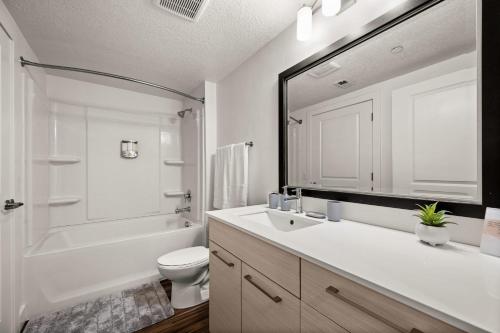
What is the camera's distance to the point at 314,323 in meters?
0.64

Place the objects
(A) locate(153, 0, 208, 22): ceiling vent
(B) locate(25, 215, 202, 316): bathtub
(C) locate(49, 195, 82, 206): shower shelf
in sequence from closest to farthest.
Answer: (A) locate(153, 0, 208, 22): ceiling vent < (B) locate(25, 215, 202, 316): bathtub < (C) locate(49, 195, 82, 206): shower shelf

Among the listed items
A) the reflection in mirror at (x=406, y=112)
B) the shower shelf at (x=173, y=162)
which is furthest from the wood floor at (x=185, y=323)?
the shower shelf at (x=173, y=162)

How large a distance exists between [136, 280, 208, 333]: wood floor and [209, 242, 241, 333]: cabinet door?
0.21 meters

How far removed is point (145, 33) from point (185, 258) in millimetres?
1864

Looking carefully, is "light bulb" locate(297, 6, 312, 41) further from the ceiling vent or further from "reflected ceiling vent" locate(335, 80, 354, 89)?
the ceiling vent

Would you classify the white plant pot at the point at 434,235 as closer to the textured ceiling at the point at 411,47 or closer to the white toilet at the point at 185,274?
the textured ceiling at the point at 411,47

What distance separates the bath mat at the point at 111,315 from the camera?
4.59ft

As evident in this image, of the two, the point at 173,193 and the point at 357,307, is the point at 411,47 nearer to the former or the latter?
the point at 357,307

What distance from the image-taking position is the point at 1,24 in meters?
1.17

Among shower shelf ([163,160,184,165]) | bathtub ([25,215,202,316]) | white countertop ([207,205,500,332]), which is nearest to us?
white countertop ([207,205,500,332])

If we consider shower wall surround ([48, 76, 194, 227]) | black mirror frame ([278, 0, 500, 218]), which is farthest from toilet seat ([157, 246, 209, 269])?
black mirror frame ([278, 0, 500, 218])

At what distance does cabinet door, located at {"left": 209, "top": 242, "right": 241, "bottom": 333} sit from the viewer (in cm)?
103

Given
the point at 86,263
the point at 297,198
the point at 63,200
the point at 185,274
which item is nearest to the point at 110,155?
the point at 63,200

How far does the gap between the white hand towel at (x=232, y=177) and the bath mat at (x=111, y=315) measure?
38.4 inches
